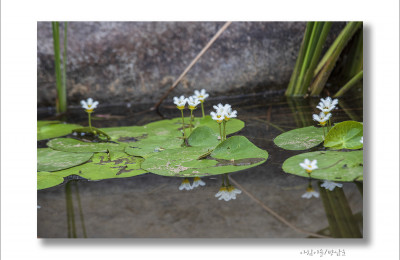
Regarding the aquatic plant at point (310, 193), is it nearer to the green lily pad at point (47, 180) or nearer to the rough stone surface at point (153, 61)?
the green lily pad at point (47, 180)

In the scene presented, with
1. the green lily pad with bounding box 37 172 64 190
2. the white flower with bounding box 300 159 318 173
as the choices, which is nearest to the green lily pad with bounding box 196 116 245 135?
the white flower with bounding box 300 159 318 173

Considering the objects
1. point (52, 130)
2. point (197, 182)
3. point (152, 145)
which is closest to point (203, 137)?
point (152, 145)

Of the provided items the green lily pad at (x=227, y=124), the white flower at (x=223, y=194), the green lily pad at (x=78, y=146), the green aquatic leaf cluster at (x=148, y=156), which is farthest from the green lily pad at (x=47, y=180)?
the green lily pad at (x=227, y=124)

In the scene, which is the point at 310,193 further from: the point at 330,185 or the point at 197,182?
the point at 197,182

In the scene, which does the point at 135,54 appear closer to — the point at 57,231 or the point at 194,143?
the point at 194,143
